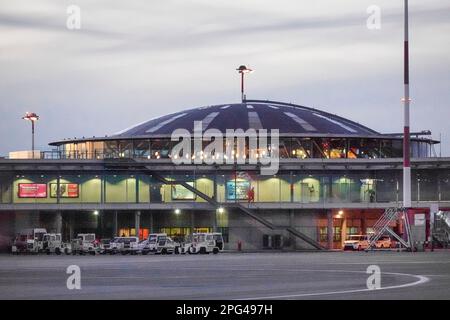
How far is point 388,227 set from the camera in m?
107

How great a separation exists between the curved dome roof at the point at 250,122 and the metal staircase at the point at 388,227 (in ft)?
70.1

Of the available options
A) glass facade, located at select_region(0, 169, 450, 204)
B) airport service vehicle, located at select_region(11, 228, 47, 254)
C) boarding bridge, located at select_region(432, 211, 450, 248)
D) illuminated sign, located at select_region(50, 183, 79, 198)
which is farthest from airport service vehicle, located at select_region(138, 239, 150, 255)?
boarding bridge, located at select_region(432, 211, 450, 248)

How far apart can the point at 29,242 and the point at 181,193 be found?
21116mm

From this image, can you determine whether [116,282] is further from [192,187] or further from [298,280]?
[192,187]

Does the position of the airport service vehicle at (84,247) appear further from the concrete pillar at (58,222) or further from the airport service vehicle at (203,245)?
the concrete pillar at (58,222)

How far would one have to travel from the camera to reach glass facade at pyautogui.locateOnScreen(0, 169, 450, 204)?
11700 centimetres

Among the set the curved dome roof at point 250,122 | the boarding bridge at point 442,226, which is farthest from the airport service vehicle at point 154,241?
the curved dome roof at point 250,122

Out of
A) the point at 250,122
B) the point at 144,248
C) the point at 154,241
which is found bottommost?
the point at 144,248

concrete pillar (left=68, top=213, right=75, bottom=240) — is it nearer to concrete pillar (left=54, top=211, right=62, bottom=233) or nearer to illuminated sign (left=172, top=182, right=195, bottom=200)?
concrete pillar (left=54, top=211, right=62, bottom=233)

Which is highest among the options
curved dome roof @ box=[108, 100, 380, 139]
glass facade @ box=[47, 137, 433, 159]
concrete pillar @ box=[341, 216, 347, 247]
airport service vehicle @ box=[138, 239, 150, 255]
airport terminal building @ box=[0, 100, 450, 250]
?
curved dome roof @ box=[108, 100, 380, 139]

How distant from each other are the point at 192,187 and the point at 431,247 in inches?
1151

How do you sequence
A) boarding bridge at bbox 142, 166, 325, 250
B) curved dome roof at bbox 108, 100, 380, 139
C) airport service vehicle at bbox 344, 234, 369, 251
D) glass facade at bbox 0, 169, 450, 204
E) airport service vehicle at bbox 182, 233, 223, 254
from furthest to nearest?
curved dome roof at bbox 108, 100, 380, 139
glass facade at bbox 0, 169, 450, 204
boarding bridge at bbox 142, 166, 325, 250
airport service vehicle at bbox 344, 234, 369, 251
airport service vehicle at bbox 182, 233, 223, 254

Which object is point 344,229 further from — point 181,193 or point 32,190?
point 32,190

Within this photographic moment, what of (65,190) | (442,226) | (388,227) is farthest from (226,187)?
(442,226)
